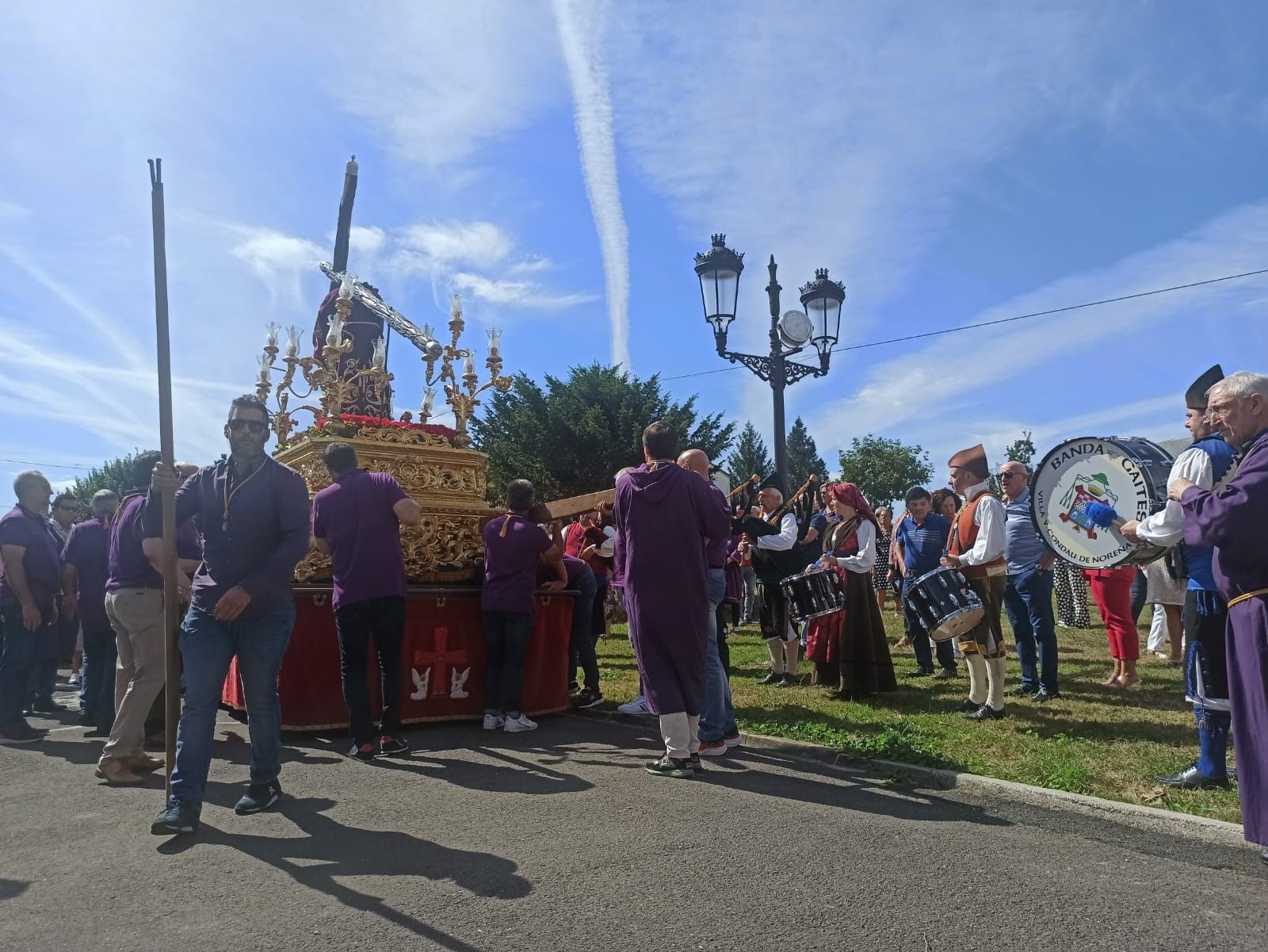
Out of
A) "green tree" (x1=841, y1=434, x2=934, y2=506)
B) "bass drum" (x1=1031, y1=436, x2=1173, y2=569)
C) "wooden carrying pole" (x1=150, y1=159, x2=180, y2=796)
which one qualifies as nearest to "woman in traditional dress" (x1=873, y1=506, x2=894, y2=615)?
"bass drum" (x1=1031, y1=436, x2=1173, y2=569)

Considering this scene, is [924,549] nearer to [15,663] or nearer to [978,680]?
[978,680]

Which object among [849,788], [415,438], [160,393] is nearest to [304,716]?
[415,438]

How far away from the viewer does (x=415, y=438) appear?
7.62m

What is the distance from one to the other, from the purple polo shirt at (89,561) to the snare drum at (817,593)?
18.1 feet

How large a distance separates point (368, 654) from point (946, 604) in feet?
13.1

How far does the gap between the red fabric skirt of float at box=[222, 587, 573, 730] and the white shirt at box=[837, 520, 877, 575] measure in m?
2.36

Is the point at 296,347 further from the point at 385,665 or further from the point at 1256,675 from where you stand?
the point at 1256,675

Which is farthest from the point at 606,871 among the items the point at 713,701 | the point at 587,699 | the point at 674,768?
the point at 587,699

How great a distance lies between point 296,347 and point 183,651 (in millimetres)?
4417

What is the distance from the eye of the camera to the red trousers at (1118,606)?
24.9 ft

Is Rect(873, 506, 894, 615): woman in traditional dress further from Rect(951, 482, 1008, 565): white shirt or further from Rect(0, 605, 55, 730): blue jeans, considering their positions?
Rect(0, 605, 55, 730): blue jeans

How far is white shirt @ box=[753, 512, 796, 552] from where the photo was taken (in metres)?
8.07

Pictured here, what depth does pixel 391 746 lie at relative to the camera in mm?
5891

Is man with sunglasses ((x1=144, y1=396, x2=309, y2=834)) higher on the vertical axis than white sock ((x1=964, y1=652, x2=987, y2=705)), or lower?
higher
